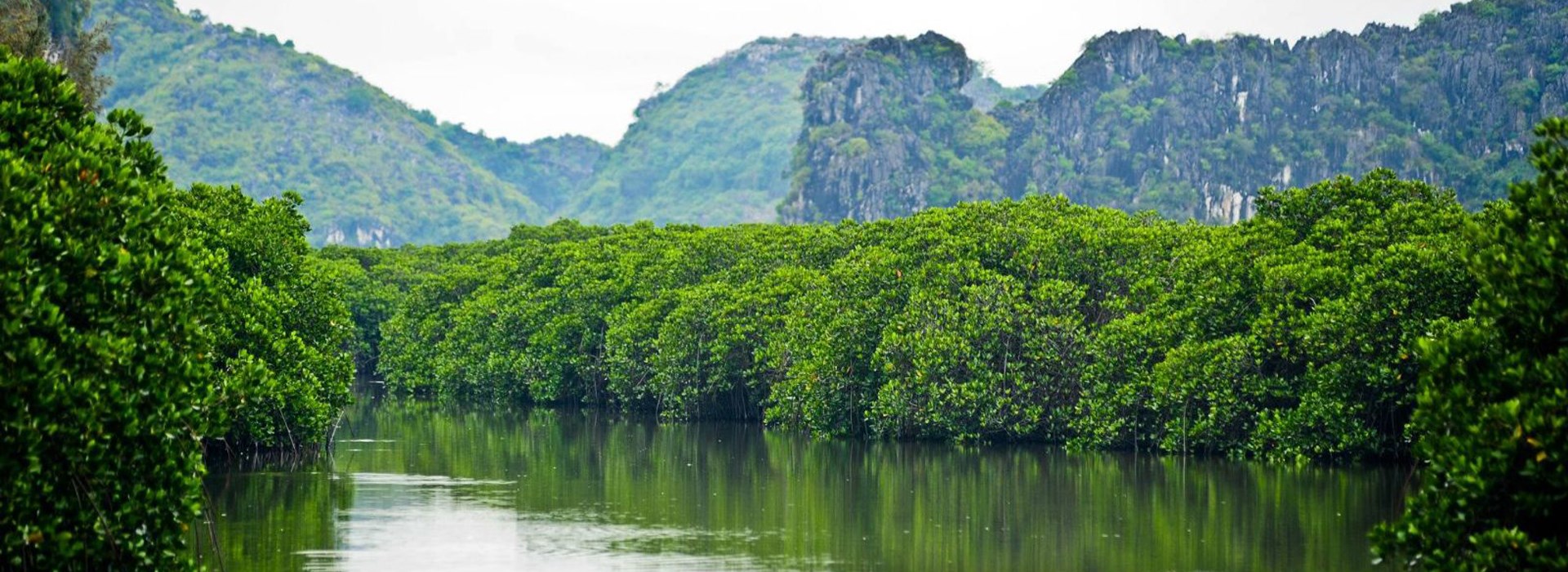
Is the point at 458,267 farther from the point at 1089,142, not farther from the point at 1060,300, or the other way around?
the point at 1089,142

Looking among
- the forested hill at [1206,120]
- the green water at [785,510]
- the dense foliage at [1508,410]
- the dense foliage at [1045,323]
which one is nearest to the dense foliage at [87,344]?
the green water at [785,510]

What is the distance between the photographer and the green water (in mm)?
25500

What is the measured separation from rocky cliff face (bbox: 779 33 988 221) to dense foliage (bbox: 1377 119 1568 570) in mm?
148207

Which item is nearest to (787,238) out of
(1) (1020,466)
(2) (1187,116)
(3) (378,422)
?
(3) (378,422)

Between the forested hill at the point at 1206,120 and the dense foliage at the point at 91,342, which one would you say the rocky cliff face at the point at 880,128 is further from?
the dense foliage at the point at 91,342

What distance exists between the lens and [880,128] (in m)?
176

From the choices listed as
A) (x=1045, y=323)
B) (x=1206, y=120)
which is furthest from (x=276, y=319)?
(x=1206, y=120)

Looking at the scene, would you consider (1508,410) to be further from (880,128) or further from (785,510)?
(880,128)

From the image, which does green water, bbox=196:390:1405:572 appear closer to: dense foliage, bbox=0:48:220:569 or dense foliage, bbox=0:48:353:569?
dense foliage, bbox=0:48:353:569

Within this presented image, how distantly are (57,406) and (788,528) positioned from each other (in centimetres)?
1632

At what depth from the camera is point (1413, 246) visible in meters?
36.5

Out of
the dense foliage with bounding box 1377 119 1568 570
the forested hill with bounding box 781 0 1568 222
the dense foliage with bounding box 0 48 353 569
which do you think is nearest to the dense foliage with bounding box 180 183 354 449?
the dense foliage with bounding box 0 48 353 569

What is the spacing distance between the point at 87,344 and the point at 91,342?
0.05 metres

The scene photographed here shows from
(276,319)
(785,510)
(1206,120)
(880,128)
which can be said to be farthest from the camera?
(880,128)
